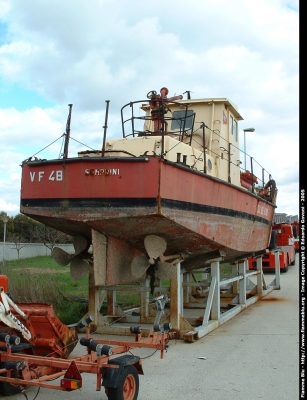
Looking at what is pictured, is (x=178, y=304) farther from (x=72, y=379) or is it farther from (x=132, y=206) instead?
(x=72, y=379)

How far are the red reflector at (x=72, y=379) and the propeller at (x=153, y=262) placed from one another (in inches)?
105

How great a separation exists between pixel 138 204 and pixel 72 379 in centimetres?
244

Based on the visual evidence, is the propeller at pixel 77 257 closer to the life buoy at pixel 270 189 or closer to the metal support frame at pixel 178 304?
the metal support frame at pixel 178 304

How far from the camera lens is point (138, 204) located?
220 inches


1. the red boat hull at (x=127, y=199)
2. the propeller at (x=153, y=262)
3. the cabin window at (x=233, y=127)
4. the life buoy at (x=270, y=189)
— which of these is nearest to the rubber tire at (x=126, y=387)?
the red boat hull at (x=127, y=199)

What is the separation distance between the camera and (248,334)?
6.90 meters

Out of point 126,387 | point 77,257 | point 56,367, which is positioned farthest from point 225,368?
point 77,257

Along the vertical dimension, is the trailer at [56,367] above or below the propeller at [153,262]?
below

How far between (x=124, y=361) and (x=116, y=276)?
2.47 metres

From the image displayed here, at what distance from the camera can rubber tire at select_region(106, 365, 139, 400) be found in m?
3.75

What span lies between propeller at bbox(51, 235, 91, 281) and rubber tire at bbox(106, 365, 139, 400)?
3037 millimetres

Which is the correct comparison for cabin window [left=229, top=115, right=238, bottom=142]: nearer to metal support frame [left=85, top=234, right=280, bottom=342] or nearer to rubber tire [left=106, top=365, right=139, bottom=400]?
metal support frame [left=85, top=234, right=280, bottom=342]

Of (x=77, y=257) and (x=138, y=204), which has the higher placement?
(x=138, y=204)

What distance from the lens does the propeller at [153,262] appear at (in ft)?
20.3
